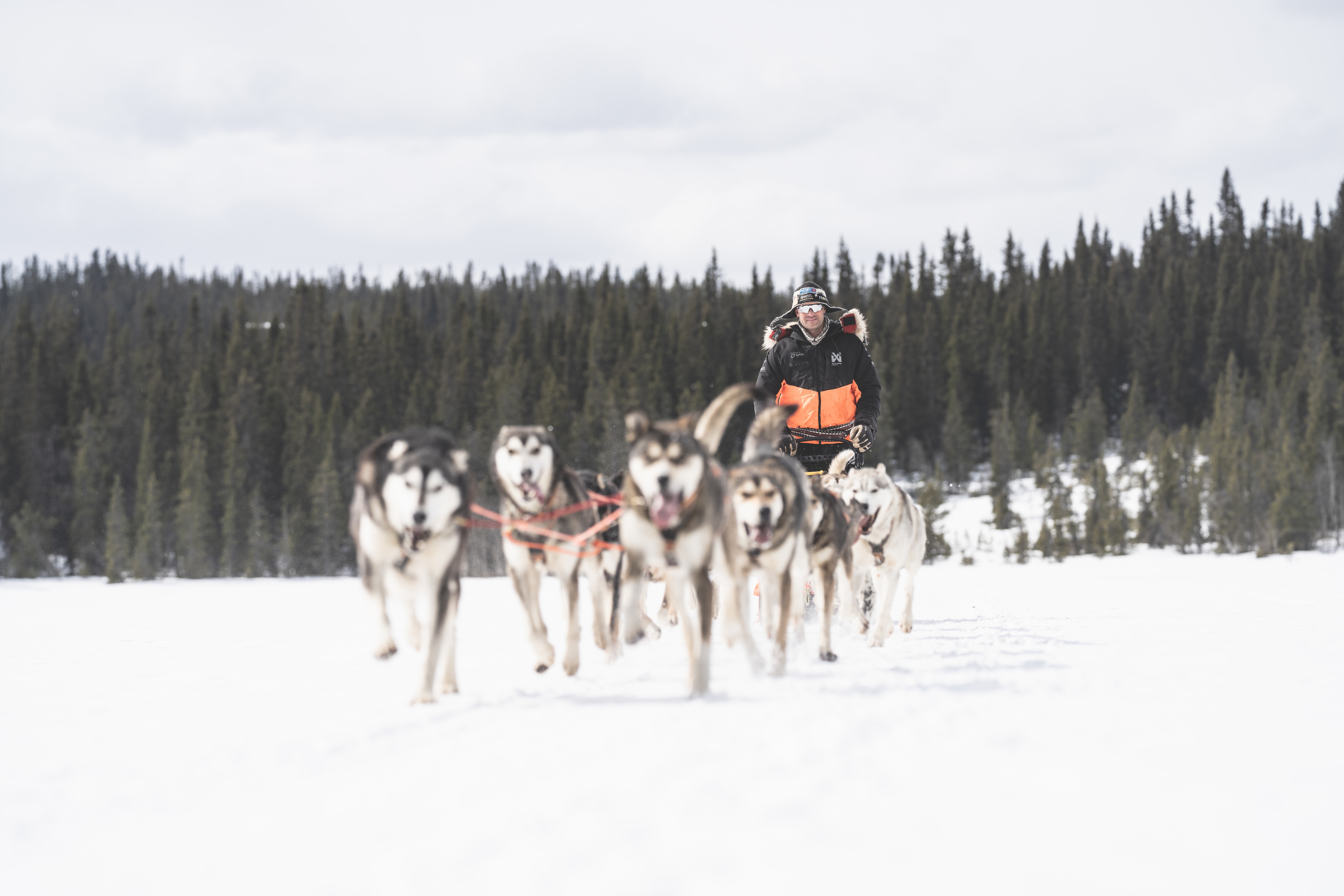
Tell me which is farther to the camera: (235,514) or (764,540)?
(235,514)

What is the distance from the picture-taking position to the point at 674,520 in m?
4.62

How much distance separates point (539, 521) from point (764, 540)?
45.8 inches

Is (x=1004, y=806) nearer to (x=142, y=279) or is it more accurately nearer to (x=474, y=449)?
(x=474, y=449)

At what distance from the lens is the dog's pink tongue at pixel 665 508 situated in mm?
4559

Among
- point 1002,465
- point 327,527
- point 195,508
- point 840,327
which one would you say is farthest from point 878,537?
point 1002,465

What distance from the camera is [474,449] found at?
5978 centimetres

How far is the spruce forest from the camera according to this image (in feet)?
172

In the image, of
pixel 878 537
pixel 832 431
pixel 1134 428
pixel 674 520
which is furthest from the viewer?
pixel 1134 428

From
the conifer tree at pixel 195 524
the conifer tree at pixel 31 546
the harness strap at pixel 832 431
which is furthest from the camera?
the conifer tree at pixel 31 546

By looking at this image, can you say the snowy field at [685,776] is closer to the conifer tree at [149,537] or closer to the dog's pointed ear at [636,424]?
the dog's pointed ear at [636,424]

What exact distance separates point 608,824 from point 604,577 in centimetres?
334

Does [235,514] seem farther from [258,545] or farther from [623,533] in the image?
[623,533]

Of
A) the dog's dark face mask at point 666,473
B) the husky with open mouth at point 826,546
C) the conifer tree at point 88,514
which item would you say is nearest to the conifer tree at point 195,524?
the conifer tree at point 88,514

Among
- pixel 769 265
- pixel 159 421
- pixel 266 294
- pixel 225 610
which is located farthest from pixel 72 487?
pixel 266 294
